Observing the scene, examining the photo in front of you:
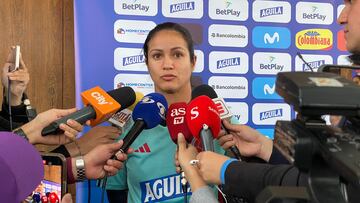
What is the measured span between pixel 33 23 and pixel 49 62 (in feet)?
0.73

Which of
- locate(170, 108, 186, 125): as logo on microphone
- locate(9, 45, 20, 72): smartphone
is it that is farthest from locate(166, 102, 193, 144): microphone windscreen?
locate(9, 45, 20, 72): smartphone

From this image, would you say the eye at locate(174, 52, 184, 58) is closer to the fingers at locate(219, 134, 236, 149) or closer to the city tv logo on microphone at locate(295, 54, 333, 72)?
the fingers at locate(219, 134, 236, 149)

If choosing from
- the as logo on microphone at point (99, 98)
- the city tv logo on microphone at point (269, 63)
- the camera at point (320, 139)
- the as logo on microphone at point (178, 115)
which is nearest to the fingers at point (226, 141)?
the as logo on microphone at point (178, 115)

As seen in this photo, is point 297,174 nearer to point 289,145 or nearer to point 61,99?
point 289,145

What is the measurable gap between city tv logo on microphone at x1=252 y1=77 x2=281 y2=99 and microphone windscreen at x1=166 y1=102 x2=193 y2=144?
42.6 inches

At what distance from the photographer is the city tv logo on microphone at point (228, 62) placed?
2.17m

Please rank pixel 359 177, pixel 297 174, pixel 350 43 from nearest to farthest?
pixel 359 177, pixel 297 174, pixel 350 43

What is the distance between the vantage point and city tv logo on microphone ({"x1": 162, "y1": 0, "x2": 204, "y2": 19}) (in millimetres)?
2115

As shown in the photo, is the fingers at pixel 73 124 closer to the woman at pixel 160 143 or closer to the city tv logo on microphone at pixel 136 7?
the woman at pixel 160 143

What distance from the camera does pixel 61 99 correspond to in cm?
233

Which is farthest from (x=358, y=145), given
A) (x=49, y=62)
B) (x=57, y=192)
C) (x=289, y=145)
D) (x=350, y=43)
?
(x=49, y=62)

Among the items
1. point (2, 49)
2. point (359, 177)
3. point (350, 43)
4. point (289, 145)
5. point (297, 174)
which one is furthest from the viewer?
point (2, 49)

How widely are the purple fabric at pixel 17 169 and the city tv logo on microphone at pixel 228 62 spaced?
57.5 inches

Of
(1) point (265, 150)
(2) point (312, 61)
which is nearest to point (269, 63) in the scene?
(2) point (312, 61)
